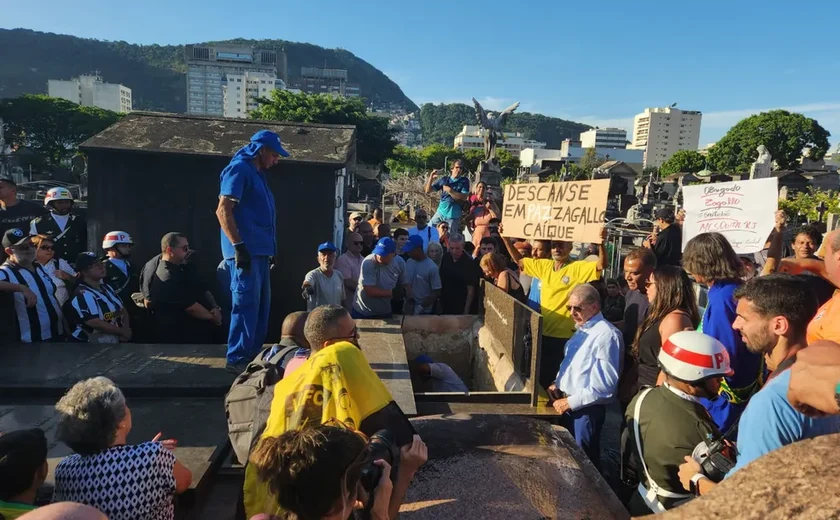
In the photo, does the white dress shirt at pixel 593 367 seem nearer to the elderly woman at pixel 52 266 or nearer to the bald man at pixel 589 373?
the bald man at pixel 589 373

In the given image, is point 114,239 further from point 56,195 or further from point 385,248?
point 385,248

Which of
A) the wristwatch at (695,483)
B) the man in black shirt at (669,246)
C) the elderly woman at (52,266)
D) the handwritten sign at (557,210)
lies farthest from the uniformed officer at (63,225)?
the man in black shirt at (669,246)

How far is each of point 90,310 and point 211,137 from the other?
105 inches

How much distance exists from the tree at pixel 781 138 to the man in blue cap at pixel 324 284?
2411 inches

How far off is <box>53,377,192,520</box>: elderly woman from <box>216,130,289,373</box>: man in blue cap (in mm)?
1932

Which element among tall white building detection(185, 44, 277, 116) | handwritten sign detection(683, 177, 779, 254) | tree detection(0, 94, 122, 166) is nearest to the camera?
handwritten sign detection(683, 177, 779, 254)

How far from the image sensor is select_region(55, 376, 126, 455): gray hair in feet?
7.31

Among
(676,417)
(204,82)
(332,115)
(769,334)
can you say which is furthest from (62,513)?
(204,82)

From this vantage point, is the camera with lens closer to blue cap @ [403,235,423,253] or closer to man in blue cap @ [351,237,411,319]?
man in blue cap @ [351,237,411,319]

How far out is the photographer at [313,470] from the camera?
1.58 m

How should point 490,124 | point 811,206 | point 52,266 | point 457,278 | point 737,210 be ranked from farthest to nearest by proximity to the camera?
point 490,124 < point 811,206 < point 457,278 < point 52,266 < point 737,210

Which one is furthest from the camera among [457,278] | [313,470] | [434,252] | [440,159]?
[440,159]

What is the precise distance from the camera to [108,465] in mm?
2199

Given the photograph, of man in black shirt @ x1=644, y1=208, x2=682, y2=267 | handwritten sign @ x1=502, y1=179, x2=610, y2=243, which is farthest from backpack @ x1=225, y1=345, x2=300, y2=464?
man in black shirt @ x1=644, y1=208, x2=682, y2=267
